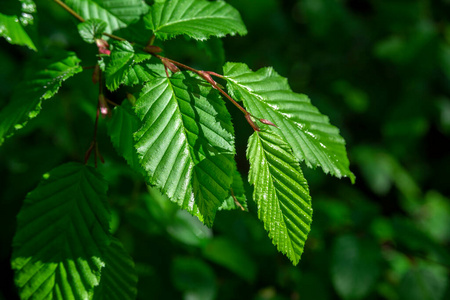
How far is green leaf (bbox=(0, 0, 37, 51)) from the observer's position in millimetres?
817

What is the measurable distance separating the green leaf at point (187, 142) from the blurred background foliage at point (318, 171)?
34 centimetres

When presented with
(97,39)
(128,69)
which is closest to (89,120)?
(97,39)

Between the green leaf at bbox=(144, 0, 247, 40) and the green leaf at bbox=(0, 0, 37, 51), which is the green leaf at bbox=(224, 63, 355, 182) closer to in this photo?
the green leaf at bbox=(144, 0, 247, 40)

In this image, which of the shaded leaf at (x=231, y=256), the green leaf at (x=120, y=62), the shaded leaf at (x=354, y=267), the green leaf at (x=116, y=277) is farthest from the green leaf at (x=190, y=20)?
the shaded leaf at (x=354, y=267)

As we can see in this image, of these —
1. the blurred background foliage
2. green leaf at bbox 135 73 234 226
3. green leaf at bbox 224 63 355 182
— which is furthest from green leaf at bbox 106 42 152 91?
the blurred background foliage

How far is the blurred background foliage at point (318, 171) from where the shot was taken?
161cm

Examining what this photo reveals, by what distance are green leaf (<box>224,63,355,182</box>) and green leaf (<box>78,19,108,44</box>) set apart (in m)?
0.32

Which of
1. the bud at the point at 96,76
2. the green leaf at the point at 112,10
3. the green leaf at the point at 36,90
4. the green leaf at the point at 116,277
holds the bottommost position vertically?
the green leaf at the point at 116,277

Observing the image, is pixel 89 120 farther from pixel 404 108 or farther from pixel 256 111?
pixel 404 108

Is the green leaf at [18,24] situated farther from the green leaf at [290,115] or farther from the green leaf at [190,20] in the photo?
the green leaf at [290,115]

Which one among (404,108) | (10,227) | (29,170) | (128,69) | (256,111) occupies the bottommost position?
(404,108)

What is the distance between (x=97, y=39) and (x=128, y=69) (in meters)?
0.18

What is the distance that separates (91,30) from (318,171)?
5.91ft

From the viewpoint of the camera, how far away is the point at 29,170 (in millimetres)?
1668
